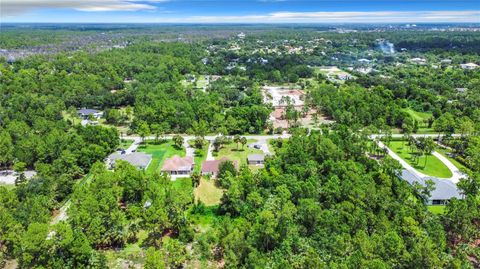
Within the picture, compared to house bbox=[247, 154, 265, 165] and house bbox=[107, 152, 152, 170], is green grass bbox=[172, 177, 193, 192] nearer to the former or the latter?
house bbox=[107, 152, 152, 170]

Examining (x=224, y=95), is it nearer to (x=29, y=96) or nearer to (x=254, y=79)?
(x=254, y=79)

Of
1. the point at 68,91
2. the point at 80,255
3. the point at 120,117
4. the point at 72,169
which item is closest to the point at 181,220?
the point at 80,255

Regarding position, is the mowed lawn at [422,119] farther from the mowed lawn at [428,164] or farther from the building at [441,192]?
the building at [441,192]

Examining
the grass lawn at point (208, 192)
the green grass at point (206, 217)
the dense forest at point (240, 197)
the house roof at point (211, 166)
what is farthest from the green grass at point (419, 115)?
the green grass at point (206, 217)

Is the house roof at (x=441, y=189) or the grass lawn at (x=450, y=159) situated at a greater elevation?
the house roof at (x=441, y=189)

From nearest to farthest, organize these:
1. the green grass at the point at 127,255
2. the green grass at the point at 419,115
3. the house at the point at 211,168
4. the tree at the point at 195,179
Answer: the green grass at the point at 127,255, the tree at the point at 195,179, the house at the point at 211,168, the green grass at the point at 419,115

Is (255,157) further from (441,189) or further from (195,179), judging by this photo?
(441,189)

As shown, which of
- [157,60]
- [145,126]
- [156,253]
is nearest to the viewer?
[156,253]
